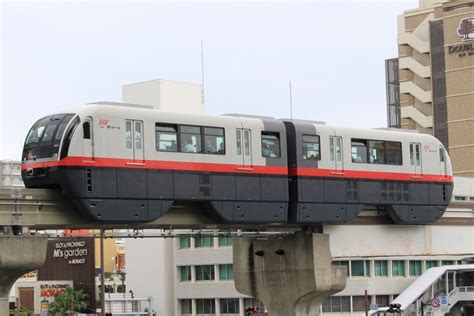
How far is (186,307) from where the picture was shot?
77750 mm

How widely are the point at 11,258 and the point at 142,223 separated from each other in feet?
16.1

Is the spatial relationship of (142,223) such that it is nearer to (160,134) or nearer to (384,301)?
(160,134)

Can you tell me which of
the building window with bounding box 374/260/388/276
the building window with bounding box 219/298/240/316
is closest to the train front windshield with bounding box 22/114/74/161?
the building window with bounding box 374/260/388/276

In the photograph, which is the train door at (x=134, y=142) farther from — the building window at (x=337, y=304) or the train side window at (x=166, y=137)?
the building window at (x=337, y=304)

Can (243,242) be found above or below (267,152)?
below

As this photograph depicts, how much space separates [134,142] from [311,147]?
830 cm

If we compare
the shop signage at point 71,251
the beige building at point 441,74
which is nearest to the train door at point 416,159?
the shop signage at point 71,251

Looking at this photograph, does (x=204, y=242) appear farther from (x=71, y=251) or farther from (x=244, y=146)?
(x=244, y=146)

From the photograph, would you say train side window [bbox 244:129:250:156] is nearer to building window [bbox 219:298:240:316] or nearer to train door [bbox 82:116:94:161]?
train door [bbox 82:116:94:161]

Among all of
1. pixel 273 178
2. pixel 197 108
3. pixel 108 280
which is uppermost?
pixel 197 108

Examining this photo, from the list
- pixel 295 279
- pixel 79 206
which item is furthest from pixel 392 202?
pixel 79 206

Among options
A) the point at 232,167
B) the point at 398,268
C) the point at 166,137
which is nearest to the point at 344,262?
the point at 398,268

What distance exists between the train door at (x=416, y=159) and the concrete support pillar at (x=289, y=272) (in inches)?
186

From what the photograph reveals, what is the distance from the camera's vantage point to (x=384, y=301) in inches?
2709
